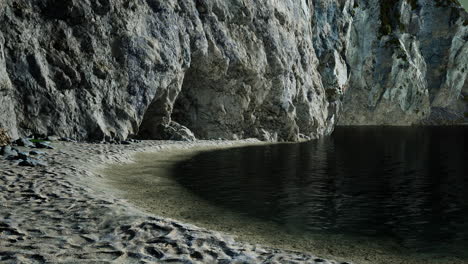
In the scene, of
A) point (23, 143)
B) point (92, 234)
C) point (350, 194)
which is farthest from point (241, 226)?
point (23, 143)

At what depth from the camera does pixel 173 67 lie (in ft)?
111

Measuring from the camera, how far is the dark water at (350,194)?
11312 millimetres

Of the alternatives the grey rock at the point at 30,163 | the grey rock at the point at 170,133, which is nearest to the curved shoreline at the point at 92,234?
the grey rock at the point at 30,163

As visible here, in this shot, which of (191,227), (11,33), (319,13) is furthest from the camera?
(319,13)

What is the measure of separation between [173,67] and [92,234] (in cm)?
2625

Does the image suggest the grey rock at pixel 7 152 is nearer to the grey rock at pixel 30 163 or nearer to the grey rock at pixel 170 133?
the grey rock at pixel 30 163

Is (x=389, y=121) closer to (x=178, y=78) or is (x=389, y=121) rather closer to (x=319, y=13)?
(x=319, y=13)

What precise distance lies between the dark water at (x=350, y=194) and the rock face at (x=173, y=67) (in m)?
8.57

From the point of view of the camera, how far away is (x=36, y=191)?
1188 centimetres

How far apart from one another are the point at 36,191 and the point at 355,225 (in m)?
9.22

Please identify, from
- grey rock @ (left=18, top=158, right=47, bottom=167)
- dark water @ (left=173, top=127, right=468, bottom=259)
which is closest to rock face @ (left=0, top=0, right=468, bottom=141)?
grey rock @ (left=18, top=158, right=47, bottom=167)

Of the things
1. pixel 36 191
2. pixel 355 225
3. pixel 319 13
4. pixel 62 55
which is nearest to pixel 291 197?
pixel 355 225

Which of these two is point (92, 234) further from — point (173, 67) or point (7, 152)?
point (173, 67)

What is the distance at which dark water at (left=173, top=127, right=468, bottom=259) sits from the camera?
1131cm
